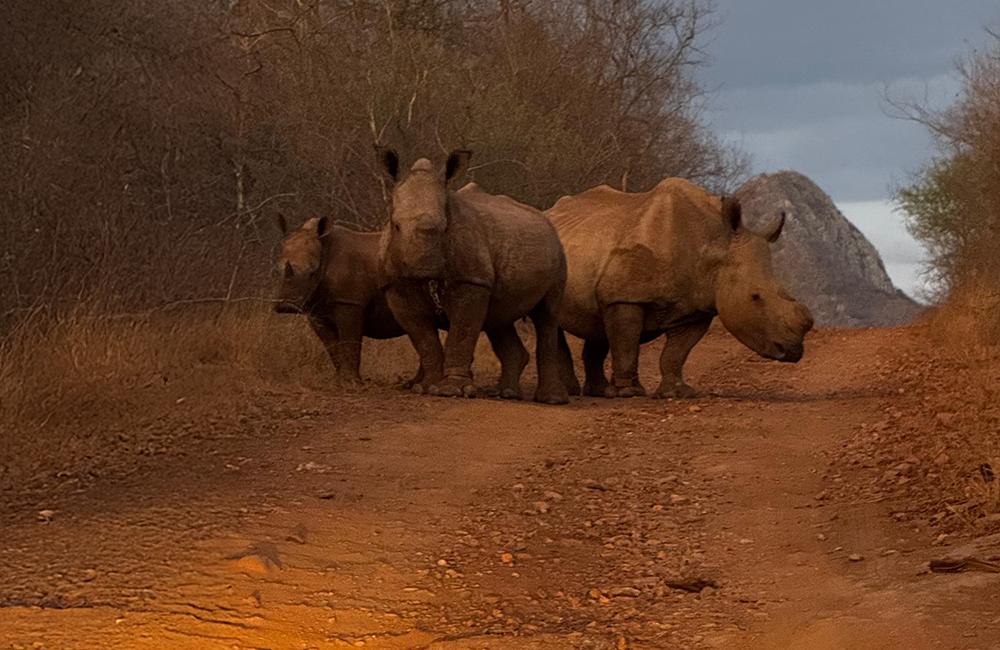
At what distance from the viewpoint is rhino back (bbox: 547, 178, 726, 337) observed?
12023mm

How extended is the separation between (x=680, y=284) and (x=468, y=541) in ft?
21.8

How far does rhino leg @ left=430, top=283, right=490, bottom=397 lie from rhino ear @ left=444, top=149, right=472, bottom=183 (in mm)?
888

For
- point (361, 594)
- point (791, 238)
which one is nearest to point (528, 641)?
point (361, 594)

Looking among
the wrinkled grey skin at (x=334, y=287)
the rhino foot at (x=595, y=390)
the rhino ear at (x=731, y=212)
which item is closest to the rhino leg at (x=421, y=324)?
the wrinkled grey skin at (x=334, y=287)

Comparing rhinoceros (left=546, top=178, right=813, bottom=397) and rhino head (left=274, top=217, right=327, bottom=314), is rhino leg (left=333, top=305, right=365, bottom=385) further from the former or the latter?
rhinoceros (left=546, top=178, right=813, bottom=397)

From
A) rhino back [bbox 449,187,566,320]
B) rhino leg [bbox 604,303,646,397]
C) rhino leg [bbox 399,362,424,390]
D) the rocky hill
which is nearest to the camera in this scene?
rhino back [bbox 449,187,566,320]

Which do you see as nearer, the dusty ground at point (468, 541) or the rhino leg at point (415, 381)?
the dusty ground at point (468, 541)

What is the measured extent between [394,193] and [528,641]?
6803 mm

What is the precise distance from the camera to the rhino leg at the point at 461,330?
35.3 feet

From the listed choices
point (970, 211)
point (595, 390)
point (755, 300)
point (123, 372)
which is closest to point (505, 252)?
point (755, 300)

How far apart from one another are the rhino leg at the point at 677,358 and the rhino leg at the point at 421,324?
6.67 feet

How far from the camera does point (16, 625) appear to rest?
14.3 feet

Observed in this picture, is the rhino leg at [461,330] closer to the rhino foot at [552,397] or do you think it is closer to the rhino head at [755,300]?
the rhino foot at [552,397]

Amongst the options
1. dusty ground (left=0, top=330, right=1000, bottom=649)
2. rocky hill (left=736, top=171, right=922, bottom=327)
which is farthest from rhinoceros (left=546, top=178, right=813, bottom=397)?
rocky hill (left=736, top=171, right=922, bottom=327)
